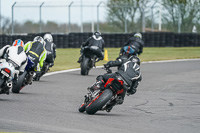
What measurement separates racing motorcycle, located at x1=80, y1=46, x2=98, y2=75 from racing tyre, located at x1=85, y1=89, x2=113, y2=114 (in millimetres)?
8882

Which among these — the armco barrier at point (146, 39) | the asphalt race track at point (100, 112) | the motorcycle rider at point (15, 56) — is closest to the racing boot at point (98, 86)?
the asphalt race track at point (100, 112)

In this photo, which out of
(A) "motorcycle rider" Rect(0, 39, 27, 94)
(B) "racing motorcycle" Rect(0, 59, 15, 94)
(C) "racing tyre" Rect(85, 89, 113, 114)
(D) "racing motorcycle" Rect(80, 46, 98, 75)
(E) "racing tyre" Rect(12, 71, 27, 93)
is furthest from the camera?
(D) "racing motorcycle" Rect(80, 46, 98, 75)

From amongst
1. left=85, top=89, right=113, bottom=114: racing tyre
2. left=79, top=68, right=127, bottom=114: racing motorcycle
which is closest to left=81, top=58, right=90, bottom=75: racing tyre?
left=79, top=68, right=127, bottom=114: racing motorcycle

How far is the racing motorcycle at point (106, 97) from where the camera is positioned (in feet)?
29.6

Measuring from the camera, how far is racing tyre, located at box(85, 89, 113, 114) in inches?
354

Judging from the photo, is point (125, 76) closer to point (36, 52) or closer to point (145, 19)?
point (36, 52)

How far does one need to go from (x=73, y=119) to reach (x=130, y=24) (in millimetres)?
30744

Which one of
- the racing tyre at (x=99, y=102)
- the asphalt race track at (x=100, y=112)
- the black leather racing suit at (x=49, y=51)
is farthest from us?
the black leather racing suit at (x=49, y=51)

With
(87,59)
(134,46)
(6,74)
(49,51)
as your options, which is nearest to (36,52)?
(6,74)

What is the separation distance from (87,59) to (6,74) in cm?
789

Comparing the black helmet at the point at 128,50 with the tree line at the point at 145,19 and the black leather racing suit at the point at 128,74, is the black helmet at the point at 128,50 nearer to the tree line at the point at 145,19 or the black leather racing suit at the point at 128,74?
the black leather racing suit at the point at 128,74

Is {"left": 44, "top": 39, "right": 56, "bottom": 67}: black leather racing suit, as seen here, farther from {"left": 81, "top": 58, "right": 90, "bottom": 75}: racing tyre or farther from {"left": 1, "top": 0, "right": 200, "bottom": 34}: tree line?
{"left": 1, "top": 0, "right": 200, "bottom": 34}: tree line

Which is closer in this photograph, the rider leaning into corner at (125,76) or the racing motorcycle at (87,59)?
the rider leaning into corner at (125,76)

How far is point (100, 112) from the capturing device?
9742 mm
